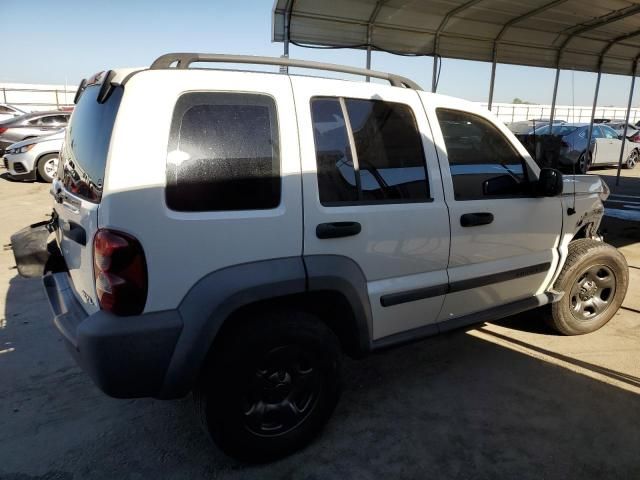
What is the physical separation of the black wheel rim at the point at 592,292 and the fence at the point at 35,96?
2649 centimetres

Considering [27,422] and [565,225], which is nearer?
[27,422]

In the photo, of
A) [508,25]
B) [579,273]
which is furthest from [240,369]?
[508,25]

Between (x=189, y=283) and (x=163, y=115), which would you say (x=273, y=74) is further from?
(x=189, y=283)

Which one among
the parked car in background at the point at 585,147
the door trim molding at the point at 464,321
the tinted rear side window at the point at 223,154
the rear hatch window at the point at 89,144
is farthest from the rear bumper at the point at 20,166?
the parked car in background at the point at 585,147

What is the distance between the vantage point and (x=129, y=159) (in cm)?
184

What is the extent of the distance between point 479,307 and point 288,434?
1.47 m

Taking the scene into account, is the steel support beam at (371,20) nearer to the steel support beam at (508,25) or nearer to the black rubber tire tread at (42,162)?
the steel support beam at (508,25)

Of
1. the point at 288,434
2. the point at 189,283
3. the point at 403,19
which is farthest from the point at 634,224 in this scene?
the point at 189,283

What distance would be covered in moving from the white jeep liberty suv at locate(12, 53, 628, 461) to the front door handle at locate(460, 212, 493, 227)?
1 cm

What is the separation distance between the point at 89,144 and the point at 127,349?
0.95 m

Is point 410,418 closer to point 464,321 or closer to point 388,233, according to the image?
point 464,321

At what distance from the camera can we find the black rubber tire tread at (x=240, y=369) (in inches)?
80.9

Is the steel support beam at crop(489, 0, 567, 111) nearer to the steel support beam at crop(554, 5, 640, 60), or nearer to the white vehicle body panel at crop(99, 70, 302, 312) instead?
the steel support beam at crop(554, 5, 640, 60)

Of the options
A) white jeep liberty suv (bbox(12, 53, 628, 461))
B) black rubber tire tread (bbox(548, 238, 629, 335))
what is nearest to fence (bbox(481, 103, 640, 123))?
black rubber tire tread (bbox(548, 238, 629, 335))
